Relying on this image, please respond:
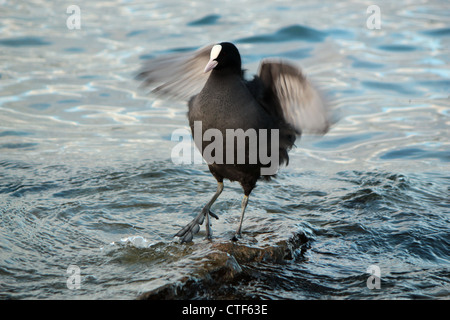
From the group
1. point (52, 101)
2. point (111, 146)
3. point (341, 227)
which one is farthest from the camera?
point (52, 101)

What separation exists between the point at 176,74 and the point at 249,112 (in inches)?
41.2

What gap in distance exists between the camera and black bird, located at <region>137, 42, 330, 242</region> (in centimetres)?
437

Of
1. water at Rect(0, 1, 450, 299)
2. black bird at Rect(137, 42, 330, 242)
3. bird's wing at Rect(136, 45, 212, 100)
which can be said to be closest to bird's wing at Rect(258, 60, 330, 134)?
black bird at Rect(137, 42, 330, 242)

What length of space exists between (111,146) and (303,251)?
3.42 metres

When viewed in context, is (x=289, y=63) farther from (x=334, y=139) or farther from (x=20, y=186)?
(x=334, y=139)

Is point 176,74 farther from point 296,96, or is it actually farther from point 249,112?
point 296,96

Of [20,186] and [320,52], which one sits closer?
[20,186]

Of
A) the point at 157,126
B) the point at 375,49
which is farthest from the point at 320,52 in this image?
the point at 157,126

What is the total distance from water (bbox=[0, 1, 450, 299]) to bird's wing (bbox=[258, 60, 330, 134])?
0.15m

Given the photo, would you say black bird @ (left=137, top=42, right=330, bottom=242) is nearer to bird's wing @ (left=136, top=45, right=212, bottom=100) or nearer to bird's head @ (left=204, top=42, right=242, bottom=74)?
bird's head @ (left=204, top=42, right=242, bottom=74)

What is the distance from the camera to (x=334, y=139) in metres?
8.19

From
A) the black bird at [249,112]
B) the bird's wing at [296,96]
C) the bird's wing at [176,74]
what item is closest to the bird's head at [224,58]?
the black bird at [249,112]

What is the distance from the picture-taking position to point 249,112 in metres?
4.42

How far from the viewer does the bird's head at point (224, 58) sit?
4.36m
